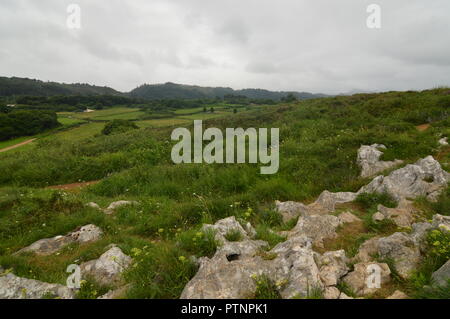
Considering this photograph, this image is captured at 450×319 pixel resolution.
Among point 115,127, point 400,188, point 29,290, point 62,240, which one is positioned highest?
point 115,127

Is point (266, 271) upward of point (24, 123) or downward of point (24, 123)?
downward

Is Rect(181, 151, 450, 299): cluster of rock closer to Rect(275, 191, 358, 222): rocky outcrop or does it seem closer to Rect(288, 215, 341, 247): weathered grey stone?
Rect(288, 215, 341, 247): weathered grey stone

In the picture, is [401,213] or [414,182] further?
[414,182]

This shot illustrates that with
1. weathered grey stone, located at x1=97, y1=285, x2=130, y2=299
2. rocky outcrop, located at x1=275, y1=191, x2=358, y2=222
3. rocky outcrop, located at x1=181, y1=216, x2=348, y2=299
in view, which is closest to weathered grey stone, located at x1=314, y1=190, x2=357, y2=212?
rocky outcrop, located at x1=275, y1=191, x2=358, y2=222

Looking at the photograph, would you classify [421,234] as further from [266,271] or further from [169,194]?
[169,194]

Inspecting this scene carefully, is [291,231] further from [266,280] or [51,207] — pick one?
[51,207]

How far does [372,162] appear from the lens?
8352 mm

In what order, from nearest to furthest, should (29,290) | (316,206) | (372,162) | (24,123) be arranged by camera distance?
(29,290) → (316,206) → (372,162) → (24,123)

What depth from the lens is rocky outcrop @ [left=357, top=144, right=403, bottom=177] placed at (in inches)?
313

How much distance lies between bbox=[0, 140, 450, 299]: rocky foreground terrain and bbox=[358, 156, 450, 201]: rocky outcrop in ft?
2.28

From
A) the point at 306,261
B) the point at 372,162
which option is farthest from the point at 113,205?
the point at 372,162

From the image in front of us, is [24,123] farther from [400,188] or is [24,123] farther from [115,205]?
[400,188]

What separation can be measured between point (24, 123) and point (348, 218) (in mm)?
67459

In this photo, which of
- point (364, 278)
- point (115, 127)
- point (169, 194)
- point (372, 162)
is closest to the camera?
point (364, 278)
